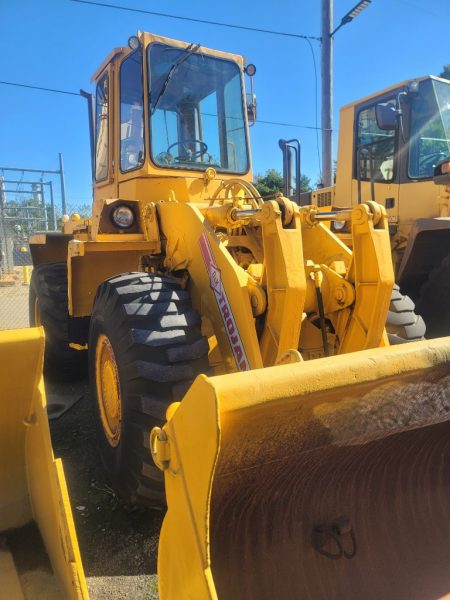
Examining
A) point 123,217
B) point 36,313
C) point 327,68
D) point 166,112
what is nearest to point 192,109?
point 166,112

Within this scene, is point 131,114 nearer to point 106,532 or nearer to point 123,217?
point 123,217

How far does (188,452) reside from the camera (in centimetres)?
141

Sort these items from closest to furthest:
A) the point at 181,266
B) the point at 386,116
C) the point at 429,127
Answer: the point at 181,266 → the point at 386,116 → the point at 429,127

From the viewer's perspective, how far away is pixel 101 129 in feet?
15.2

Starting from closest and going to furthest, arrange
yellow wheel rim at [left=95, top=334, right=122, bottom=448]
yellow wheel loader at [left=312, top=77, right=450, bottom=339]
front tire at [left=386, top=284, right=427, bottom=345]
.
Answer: yellow wheel rim at [left=95, top=334, right=122, bottom=448]
front tire at [left=386, top=284, right=427, bottom=345]
yellow wheel loader at [left=312, top=77, right=450, bottom=339]

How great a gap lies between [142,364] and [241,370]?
1.83 feet

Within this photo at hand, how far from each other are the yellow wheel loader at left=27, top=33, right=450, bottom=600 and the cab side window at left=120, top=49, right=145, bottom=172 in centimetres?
2

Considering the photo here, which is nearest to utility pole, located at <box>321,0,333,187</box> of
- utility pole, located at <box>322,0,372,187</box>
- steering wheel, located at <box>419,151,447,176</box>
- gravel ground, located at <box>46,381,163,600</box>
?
utility pole, located at <box>322,0,372,187</box>

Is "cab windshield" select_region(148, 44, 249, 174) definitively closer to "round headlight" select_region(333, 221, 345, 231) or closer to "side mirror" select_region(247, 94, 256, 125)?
"side mirror" select_region(247, 94, 256, 125)

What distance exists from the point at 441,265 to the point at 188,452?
375 cm

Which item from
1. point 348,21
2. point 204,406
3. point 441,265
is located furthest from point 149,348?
point 348,21

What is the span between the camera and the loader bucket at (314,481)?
1.38 metres

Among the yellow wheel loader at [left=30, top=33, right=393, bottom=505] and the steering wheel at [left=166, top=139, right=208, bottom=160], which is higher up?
the steering wheel at [left=166, top=139, right=208, bottom=160]

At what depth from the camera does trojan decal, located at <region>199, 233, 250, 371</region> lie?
262 cm
